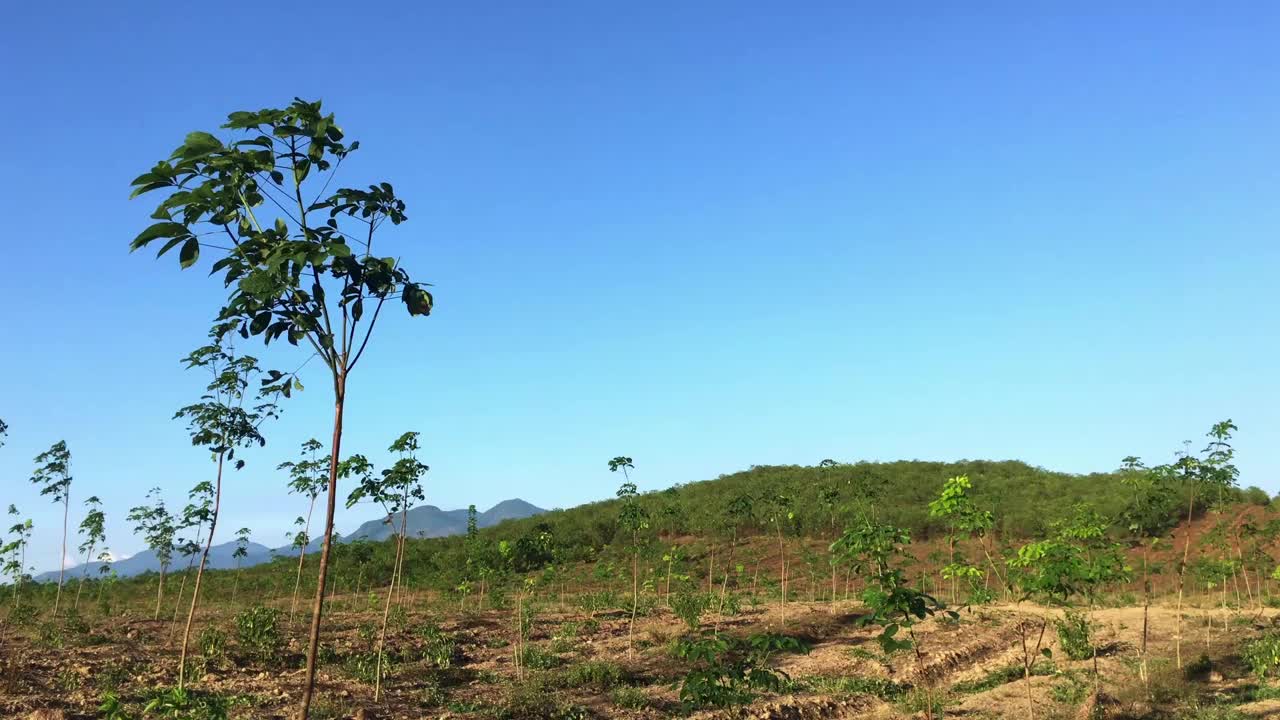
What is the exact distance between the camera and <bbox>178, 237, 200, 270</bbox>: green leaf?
488cm

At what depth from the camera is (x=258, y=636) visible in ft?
55.7

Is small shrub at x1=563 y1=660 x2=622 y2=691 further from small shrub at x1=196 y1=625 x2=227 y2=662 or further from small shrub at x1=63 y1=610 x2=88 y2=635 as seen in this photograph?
small shrub at x1=63 y1=610 x2=88 y2=635

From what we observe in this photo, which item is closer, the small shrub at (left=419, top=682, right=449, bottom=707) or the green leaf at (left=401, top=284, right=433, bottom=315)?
the green leaf at (left=401, top=284, right=433, bottom=315)

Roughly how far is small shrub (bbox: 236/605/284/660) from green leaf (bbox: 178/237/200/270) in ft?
46.3

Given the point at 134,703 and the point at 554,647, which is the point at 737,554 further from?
the point at 134,703

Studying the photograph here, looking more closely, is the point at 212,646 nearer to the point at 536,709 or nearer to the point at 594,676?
the point at 536,709

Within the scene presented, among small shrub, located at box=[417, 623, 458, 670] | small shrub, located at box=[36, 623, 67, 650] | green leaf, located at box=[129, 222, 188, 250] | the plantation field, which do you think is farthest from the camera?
small shrub, located at box=[36, 623, 67, 650]

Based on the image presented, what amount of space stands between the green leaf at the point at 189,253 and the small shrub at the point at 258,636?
14113 millimetres

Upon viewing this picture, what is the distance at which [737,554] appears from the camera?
46625 mm

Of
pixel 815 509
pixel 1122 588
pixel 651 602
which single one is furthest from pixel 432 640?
pixel 815 509

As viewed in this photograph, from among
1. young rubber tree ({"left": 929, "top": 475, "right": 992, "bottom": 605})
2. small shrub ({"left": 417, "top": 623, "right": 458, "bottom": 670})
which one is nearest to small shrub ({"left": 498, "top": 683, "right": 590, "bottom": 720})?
small shrub ({"left": 417, "top": 623, "right": 458, "bottom": 670})

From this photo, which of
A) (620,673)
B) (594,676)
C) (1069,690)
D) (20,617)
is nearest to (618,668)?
(620,673)

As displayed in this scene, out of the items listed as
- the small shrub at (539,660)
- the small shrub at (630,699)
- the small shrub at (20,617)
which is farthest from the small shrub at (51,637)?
the small shrub at (630,699)

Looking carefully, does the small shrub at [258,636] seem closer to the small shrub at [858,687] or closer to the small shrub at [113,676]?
the small shrub at [113,676]
